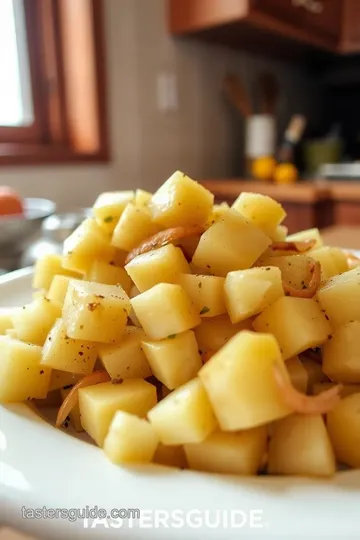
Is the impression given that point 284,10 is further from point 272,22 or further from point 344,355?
point 344,355

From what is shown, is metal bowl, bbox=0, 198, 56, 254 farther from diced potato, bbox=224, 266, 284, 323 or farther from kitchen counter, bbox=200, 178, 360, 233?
kitchen counter, bbox=200, 178, 360, 233

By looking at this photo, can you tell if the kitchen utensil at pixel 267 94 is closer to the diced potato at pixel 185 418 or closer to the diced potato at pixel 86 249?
the diced potato at pixel 86 249

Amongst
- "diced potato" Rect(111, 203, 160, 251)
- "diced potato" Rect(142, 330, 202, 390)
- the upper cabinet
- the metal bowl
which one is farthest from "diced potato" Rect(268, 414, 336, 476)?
the upper cabinet

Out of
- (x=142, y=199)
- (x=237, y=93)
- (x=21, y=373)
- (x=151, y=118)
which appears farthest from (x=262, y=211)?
(x=237, y=93)

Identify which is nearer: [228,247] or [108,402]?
[108,402]

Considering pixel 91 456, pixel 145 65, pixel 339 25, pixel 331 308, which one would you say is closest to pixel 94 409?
pixel 91 456

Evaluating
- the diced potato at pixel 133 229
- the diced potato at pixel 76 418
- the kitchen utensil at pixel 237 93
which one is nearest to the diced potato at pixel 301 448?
the diced potato at pixel 76 418
